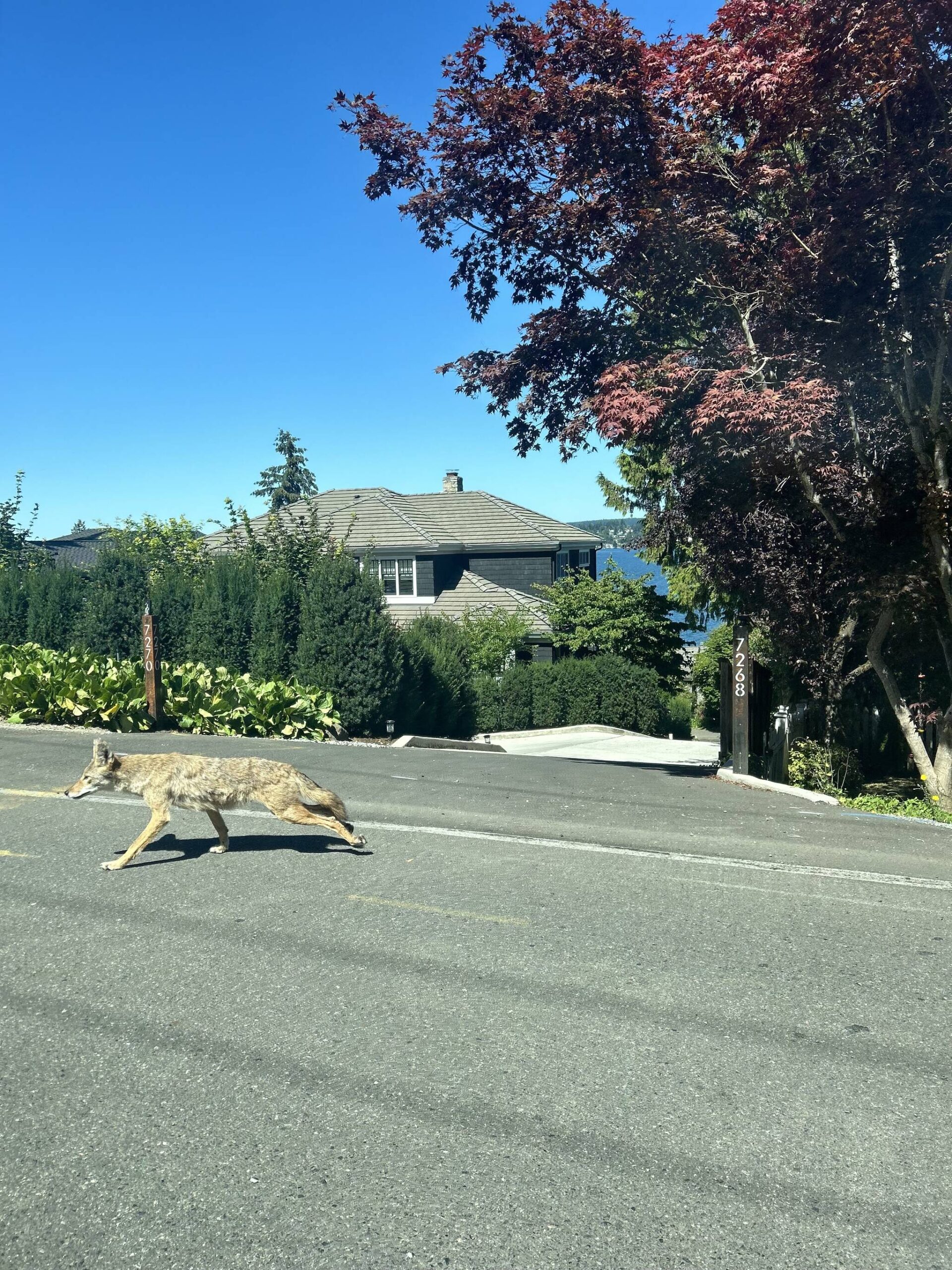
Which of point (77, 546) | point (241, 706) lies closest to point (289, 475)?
point (77, 546)

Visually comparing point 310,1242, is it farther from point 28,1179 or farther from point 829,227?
point 829,227

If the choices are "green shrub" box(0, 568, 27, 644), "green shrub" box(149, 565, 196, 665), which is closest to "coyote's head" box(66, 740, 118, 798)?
"green shrub" box(149, 565, 196, 665)

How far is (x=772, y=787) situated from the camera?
13.9 m

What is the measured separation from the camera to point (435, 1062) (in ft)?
16.9

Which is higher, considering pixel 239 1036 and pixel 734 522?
pixel 734 522

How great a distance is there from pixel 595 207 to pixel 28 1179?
42.9 feet

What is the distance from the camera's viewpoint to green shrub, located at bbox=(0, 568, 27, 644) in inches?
966

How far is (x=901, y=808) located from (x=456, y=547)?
34259 mm

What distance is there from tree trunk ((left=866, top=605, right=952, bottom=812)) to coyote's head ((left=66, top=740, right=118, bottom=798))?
9493 mm

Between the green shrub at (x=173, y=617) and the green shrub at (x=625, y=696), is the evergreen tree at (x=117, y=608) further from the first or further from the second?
the green shrub at (x=625, y=696)

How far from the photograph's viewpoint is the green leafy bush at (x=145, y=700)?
18.8m

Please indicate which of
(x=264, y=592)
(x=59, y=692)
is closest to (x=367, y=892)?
(x=59, y=692)

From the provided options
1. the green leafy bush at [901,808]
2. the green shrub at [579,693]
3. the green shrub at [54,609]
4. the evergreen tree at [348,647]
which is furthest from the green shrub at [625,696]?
the green leafy bush at [901,808]

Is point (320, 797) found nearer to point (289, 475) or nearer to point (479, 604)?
point (479, 604)
